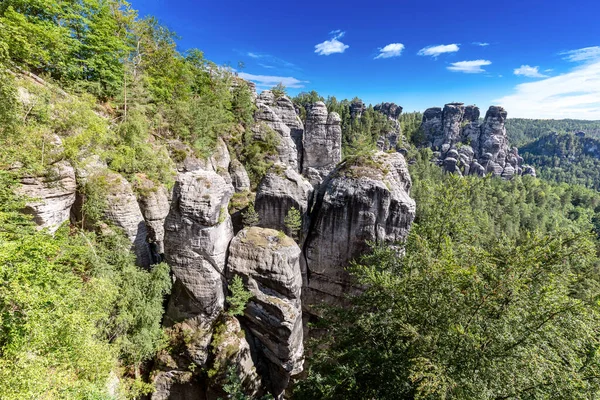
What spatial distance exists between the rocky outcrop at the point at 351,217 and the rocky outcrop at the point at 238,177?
38.2 feet

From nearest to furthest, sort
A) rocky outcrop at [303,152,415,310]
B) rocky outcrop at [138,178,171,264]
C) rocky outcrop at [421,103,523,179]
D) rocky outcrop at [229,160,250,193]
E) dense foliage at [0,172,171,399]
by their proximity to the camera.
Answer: dense foliage at [0,172,171,399] → rocky outcrop at [138,178,171,264] → rocky outcrop at [303,152,415,310] → rocky outcrop at [229,160,250,193] → rocky outcrop at [421,103,523,179]

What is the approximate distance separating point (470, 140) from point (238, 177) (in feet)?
324

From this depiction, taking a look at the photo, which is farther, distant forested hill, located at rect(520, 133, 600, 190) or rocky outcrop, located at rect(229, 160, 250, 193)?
distant forested hill, located at rect(520, 133, 600, 190)

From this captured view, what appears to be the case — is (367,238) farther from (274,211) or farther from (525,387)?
(525,387)

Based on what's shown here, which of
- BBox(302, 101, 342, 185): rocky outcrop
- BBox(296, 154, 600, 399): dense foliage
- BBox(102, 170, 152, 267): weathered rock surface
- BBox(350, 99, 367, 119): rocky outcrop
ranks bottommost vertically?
BBox(296, 154, 600, 399): dense foliage

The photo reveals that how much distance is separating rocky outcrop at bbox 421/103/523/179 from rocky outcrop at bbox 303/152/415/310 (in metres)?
76.6

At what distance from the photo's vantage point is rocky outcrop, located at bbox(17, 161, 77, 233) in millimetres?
10797

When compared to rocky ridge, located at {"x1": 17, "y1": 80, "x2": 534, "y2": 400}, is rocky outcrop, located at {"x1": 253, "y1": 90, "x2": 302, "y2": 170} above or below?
above

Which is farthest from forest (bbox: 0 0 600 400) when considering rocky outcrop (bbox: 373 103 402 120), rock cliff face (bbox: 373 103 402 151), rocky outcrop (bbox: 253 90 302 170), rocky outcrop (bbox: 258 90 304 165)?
rocky outcrop (bbox: 373 103 402 120)

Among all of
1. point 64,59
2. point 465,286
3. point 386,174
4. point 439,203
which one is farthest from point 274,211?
point 64,59

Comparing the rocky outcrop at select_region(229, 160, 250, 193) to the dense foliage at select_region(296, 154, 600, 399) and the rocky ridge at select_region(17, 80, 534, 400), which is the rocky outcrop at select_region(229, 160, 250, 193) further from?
the dense foliage at select_region(296, 154, 600, 399)

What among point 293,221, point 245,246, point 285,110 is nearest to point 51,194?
point 245,246

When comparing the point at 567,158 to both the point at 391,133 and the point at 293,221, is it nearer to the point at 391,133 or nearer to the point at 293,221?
the point at 391,133

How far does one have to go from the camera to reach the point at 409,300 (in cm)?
997
